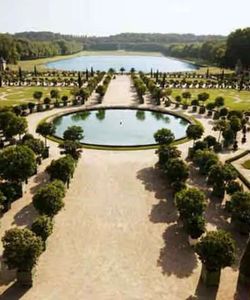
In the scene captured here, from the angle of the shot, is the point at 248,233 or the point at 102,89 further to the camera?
the point at 102,89

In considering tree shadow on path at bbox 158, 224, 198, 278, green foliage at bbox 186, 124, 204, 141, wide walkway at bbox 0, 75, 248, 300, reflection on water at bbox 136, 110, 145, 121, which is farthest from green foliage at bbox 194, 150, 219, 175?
reflection on water at bbox 136, 110, 145, 121

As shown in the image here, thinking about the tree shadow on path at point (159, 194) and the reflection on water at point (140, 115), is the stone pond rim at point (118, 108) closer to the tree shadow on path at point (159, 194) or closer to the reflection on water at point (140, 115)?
the reflection on water at point (140, 115)

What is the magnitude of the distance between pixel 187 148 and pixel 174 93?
38449 mm

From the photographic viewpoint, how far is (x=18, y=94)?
242 feet

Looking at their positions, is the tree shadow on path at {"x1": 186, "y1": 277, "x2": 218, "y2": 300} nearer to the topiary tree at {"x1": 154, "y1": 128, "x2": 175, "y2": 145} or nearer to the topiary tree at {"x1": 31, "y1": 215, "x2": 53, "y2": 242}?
the topiary tree at {"x1": 31, "y1": 215, "x2": 53, "y2": 242}

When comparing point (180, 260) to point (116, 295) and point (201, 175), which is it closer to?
point (116, 295)

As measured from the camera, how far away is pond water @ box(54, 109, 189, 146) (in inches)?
1840

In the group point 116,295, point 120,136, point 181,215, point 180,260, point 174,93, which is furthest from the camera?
point 174,93

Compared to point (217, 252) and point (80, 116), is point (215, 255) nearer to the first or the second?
point (217, 252)

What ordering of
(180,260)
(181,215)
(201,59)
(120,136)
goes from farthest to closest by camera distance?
(201,59) < (120,136) < (181,215) < (180,260)

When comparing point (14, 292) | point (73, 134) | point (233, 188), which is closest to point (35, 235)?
point (14, 292)

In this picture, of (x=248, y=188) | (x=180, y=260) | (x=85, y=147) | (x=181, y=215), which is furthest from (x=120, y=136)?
(x=180, y=260)

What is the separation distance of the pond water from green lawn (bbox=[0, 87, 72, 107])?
13.3 m

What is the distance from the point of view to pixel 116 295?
62.4 feet
